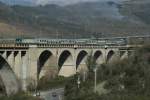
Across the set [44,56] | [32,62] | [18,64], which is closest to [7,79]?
[18,64]

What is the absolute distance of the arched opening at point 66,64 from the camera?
80.2 metres

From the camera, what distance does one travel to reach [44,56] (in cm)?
7531

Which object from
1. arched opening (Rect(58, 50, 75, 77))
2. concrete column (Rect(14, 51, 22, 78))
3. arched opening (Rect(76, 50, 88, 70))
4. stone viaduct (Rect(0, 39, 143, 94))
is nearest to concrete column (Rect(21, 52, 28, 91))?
stone viaduct (Rect(0, 39, 143, 94))

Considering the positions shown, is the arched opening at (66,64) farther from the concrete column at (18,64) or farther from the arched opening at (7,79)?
the arched opening at (7,79)

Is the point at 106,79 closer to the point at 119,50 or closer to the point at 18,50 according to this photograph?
the point at 18,50

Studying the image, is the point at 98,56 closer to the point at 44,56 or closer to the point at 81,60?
the point at 81,60

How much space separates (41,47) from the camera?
7144cm

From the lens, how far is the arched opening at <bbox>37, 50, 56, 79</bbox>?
7444 centimetres

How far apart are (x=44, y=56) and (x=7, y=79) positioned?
1073 cm

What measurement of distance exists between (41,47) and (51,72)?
17.7 feet

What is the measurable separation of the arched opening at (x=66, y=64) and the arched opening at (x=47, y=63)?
13.9 ft

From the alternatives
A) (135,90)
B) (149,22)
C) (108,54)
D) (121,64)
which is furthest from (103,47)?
(149,22)

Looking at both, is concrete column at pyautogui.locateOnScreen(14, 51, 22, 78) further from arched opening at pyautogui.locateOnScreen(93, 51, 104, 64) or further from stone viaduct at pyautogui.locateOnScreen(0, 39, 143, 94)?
arched opening at pyautogui.locateOnScreen(93, 51, 104, 64)

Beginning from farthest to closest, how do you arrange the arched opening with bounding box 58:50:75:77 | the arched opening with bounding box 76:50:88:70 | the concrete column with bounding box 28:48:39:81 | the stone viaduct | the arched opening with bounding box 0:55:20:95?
the arched opening with bounding box 76:50:88:70
the arched opening with bounding box 58:50:75:77
the concrete column with bounding box 28:48:39:81
the stone viaduct
the arched opening with bounding box 0:55:20:95
